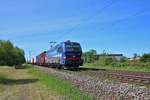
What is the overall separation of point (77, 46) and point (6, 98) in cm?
2465

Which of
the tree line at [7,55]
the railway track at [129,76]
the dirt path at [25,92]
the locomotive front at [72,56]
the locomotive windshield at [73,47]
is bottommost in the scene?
the dirt path at [25,92]

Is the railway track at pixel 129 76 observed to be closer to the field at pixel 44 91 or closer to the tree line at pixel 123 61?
the field at pixel 44 91

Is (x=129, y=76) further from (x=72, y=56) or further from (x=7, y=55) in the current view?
(x=7, y=55)

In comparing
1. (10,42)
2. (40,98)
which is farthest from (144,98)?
(10,42)

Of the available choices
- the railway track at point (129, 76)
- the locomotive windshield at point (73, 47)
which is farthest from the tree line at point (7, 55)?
the railway track at point (129, 76)

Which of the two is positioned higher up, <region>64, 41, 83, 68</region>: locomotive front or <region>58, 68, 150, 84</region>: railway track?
<region>64, 41, 83, 68</region>: locomotive front

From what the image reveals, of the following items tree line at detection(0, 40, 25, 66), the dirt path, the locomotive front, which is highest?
tree line at detection(0, 40, 25, 66)

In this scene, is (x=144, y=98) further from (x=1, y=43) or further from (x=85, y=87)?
(x=1, y=43)

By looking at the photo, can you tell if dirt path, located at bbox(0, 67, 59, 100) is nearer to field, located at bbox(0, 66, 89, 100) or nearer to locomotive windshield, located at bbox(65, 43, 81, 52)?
field, located at bbox(0, 66, 89, 100)

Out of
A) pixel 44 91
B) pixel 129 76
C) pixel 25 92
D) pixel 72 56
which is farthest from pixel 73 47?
pixel 44 91

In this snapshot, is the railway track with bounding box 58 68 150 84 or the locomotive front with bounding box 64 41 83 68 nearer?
the railway track with bounding box 58 68 150 84

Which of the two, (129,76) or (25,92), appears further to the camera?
(129,76)

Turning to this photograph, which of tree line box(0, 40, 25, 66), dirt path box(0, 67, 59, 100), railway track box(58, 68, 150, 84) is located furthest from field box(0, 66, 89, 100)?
tree line box(0, 40, 25, 66)

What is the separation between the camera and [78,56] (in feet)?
144
